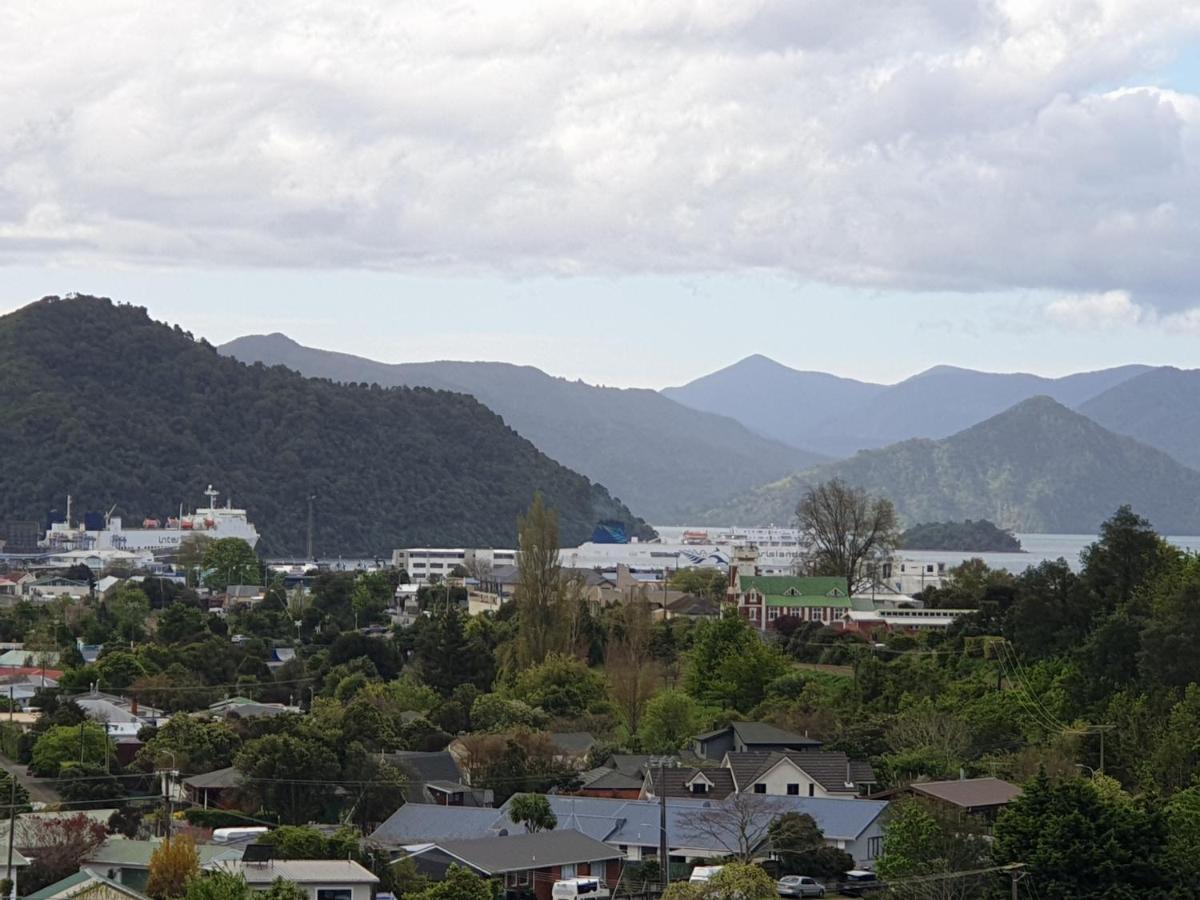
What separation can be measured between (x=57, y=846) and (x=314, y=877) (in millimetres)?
4075

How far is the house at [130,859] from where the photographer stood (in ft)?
99.6

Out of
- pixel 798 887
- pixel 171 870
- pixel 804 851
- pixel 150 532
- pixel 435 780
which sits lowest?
pixel 798 887

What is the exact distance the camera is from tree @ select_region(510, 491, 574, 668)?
55.5 meters

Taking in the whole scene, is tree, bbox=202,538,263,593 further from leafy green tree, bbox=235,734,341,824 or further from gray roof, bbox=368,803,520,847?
gray roof, bbox=368,803,520,847

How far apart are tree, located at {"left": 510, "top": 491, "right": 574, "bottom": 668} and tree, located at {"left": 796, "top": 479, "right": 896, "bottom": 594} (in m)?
19.3

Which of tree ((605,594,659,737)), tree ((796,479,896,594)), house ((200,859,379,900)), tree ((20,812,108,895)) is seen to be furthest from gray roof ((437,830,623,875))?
tree ((796,479,896,594))

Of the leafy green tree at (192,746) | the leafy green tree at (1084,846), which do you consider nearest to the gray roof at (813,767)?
the leafy green tree at (1084,846)

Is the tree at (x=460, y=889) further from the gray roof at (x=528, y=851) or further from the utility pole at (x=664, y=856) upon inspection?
the utility pole at (x=664, y=856)

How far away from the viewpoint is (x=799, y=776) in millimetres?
38656

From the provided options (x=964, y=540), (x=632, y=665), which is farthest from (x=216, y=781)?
(x=964, y=540)

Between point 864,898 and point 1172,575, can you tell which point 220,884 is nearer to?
point 864,898

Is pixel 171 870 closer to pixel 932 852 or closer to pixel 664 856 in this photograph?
pixel 664 856

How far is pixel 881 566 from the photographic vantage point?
77312 millimetres

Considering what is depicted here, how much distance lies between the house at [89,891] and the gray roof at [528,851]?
6974 mm
